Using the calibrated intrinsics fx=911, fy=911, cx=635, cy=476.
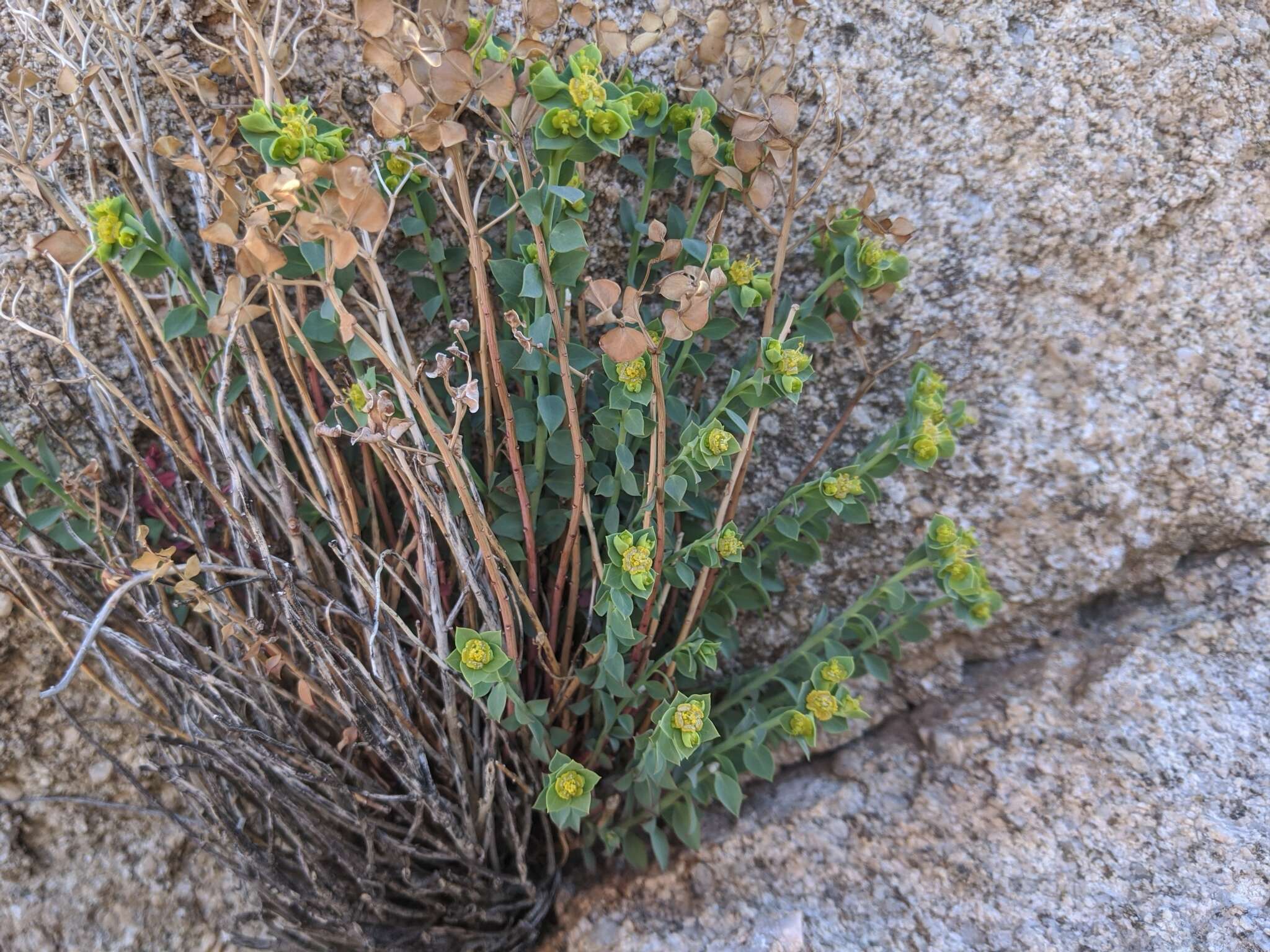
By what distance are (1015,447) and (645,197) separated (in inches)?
26.3

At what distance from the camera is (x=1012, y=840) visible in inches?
46.9

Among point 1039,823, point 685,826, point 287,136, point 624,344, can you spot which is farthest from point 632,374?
point 1039,823

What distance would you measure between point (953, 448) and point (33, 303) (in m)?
1.13

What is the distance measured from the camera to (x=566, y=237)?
0.89 m

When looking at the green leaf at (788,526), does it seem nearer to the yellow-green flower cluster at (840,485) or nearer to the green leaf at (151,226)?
the yellow-green flower cluster at (840,485)

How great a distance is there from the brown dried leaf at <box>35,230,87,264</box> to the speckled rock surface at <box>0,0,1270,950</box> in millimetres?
213

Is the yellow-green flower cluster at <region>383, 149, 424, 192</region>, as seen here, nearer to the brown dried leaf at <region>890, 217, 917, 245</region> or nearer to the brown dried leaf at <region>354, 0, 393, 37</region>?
the brown dried leaf at <region>354, 0, 393, 37</region>

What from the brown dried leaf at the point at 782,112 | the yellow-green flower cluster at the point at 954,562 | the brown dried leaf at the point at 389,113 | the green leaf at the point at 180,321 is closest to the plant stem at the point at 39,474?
the green leaf at the point at 180,321

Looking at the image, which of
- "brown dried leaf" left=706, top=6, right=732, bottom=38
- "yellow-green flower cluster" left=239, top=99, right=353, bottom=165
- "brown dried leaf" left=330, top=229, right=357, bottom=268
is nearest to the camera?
"brown dried leaf" left=330, top=229, right=357, bottom=268

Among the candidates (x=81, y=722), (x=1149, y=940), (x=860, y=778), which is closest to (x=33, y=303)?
(x=81, y=722)

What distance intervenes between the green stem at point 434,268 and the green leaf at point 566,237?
0.69ft

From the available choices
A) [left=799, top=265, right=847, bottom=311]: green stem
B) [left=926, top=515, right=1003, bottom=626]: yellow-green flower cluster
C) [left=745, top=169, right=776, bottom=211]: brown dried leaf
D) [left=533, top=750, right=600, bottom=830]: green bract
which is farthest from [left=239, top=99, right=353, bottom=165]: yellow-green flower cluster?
[left=926, top=515, right=1003, bottom=626]: yellow-green flower cluster

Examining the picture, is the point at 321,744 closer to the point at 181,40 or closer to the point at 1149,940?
the point at 181,40

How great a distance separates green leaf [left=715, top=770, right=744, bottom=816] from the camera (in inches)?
42.8
